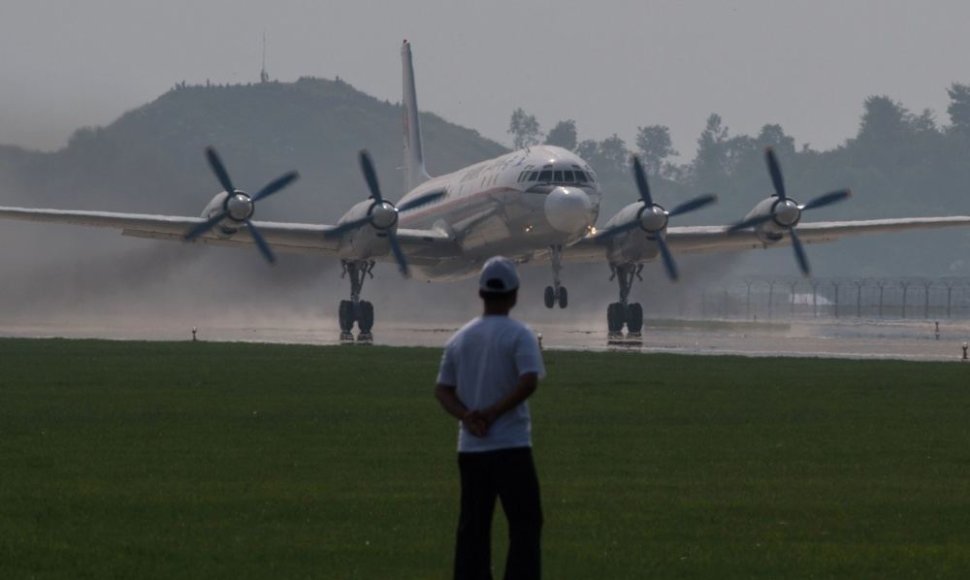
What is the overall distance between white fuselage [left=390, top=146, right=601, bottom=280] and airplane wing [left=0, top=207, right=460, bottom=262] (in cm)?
71

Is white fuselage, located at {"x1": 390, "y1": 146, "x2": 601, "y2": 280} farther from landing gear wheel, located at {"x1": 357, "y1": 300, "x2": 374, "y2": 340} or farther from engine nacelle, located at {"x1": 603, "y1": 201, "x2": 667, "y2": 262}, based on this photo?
landing gear wheel, located at {"x1": 357, "y1": 300, "x2": 374, "y2": 340}

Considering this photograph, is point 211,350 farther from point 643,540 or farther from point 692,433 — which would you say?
point 643,540

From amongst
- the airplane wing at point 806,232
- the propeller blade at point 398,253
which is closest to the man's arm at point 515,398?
the propeller blade at point 398,253

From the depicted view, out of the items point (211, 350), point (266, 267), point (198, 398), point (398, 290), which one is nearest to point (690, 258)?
point (398, 290)

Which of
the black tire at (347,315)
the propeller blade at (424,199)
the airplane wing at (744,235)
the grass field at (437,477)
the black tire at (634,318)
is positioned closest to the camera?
the grass field at (437,477)

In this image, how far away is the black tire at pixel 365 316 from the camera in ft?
175

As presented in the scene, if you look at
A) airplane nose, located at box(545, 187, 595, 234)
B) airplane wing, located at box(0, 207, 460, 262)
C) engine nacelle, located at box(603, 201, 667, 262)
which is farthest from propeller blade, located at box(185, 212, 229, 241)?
engine nacelle, located at box(603, 201, 667, 262)

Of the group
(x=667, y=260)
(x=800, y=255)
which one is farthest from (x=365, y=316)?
(x=800, y=255)

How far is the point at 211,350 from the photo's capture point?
39.2 metres

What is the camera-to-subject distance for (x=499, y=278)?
424 inches

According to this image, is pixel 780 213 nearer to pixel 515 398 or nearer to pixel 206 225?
pixel 206 225

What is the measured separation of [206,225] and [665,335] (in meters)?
13.2

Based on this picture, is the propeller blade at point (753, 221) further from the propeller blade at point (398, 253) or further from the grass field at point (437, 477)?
the grass field at point (437, 477)

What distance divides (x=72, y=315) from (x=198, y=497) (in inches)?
2271
